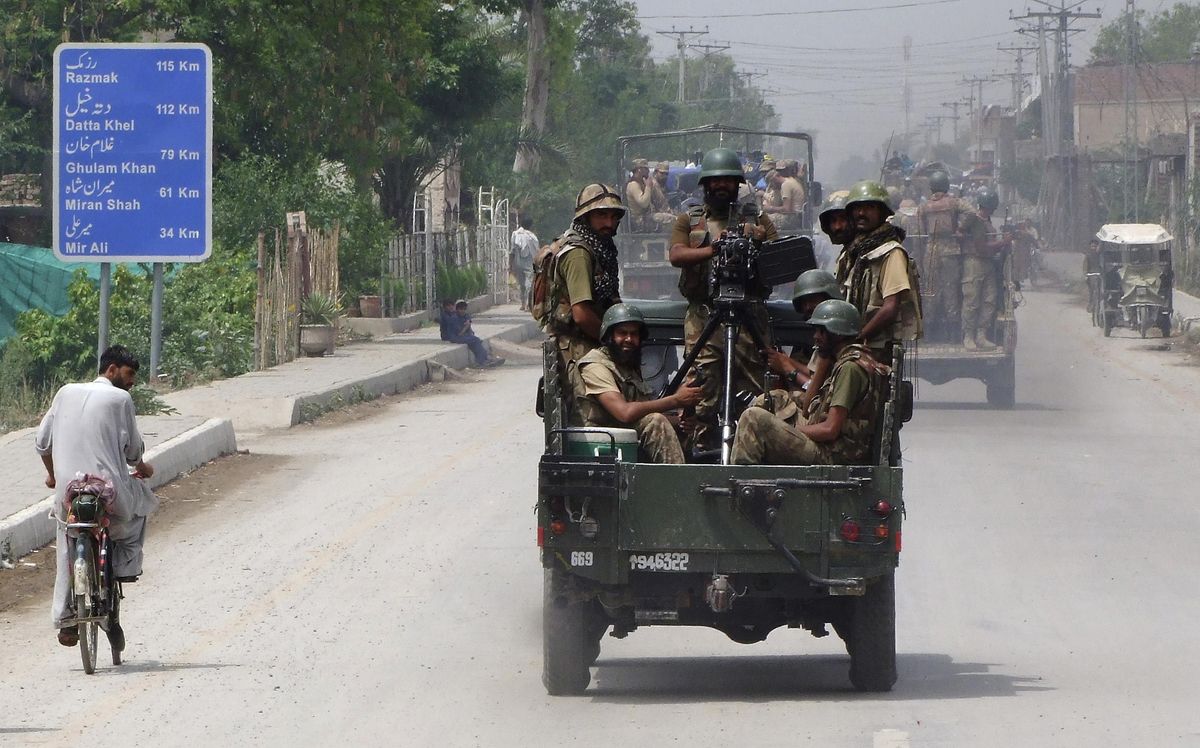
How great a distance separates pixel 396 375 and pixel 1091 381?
346 inches

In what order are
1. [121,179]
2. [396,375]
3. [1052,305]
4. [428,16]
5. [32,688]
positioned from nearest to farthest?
[32,688]
[121,179]
[396,375]
[428,16]
[1052,305]

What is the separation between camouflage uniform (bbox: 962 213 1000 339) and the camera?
18562 millimetres

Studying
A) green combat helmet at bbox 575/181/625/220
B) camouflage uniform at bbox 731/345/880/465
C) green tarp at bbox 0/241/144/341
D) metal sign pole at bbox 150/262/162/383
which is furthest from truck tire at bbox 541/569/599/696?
green tarp at bbox 0/241/144/341

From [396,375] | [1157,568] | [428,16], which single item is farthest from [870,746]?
[428,16]

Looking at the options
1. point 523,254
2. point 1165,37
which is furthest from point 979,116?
point 523,254

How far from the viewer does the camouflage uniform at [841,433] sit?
7.28 metres

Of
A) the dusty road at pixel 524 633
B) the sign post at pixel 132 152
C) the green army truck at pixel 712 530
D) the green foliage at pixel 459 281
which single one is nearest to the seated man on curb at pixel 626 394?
the green army truck at pixel 712 530

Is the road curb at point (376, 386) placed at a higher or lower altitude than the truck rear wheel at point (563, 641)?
higher

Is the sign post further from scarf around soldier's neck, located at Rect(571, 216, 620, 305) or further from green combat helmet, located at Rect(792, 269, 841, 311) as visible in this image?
green combat helmet, located at Rect(792, 269, 841, 311)

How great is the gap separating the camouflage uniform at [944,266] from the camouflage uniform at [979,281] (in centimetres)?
9

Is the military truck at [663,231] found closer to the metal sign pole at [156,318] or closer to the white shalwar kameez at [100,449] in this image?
the metal sign pole at [156,318]

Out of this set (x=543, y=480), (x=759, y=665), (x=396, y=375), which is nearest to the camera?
(x=543, y=480)

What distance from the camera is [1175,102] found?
8969cm

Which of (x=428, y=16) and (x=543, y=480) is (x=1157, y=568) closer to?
(x=543, y=480)
